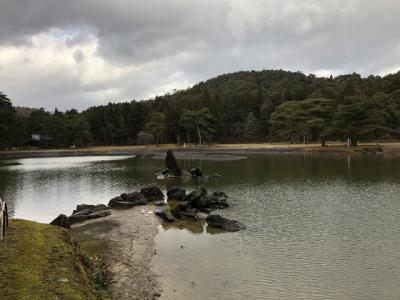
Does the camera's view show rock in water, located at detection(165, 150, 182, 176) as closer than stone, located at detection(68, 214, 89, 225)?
No

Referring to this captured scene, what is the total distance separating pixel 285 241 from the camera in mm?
22469

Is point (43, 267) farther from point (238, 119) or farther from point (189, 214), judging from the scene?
point (238, 119)

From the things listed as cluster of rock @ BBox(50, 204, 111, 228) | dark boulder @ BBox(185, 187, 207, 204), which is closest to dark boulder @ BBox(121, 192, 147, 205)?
cluster of rock @ BBox(50, 204, 111, 228)

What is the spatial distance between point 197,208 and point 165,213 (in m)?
3.95

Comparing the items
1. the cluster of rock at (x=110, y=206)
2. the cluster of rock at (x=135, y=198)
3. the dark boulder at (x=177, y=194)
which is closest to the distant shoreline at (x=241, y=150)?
the dark boulder at (x=177, y=194)

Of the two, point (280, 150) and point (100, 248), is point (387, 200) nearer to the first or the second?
point (100, 248)

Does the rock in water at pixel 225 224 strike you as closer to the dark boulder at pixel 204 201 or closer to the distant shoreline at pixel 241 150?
the dark boulder at pixel 204 201

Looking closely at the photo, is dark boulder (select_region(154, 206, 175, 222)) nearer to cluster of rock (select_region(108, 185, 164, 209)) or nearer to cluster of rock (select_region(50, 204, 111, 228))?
cluster of rock (select_region(50, 204, 111, 228))

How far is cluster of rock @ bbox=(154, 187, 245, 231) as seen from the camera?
86.9 feet

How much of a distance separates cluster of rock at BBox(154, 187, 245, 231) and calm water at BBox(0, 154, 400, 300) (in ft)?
3.65

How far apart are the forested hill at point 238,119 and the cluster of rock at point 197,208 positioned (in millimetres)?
57544

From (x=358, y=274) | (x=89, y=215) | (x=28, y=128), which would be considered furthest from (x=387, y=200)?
(x=28, y=128)

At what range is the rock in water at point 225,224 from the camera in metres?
25.7

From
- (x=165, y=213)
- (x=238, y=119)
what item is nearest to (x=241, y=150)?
(x=238, y=119)
